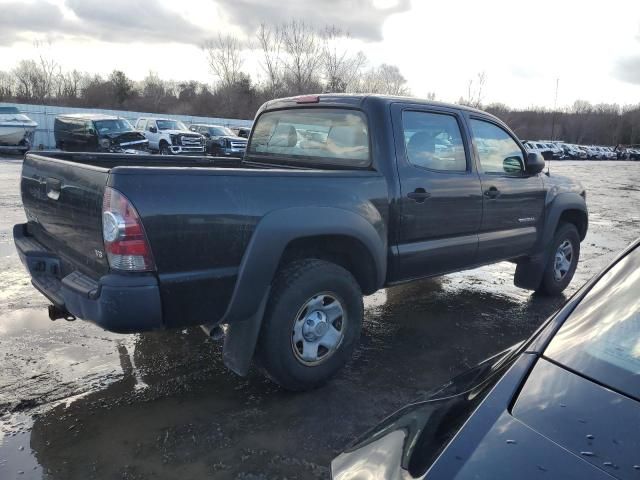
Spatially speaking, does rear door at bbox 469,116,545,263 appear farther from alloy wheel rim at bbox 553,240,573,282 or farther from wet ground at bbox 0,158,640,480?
wet ground at bbox 0,158,640,480

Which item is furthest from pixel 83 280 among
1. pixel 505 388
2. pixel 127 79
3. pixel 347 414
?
pixel 127 79

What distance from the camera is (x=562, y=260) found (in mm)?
5957

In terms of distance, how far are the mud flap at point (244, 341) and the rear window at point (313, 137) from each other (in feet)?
4.84

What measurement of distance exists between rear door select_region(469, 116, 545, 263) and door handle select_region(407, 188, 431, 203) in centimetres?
87

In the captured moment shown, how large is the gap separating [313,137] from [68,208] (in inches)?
81.0

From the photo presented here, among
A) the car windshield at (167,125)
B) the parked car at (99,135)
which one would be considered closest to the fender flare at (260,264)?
the parked car at (99,135)

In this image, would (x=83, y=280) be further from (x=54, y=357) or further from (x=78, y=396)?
(x=54, y=357)

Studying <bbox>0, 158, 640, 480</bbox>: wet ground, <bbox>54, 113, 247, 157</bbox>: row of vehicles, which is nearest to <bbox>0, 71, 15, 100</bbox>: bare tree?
<bbox>54, 113, 247, 157</bbox>: row of vehicles

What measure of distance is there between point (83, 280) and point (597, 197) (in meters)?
18.8

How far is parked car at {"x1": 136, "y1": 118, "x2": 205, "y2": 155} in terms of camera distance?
23.4 m

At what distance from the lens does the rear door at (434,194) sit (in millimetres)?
3998

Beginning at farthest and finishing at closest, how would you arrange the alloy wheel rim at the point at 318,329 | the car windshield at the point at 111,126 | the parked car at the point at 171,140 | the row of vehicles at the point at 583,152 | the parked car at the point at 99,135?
the row of vehicles at the point at 583,152 → the parked car at the point at 171,140 → the car windshield at the point at 111,126 → the parked car at the point at 99,135 → the alloy wheel rim at the point at 318,329

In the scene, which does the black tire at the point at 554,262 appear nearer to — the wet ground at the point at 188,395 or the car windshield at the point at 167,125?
the wet ground at the point at 188,395

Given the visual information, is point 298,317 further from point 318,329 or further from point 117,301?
point 117,301
